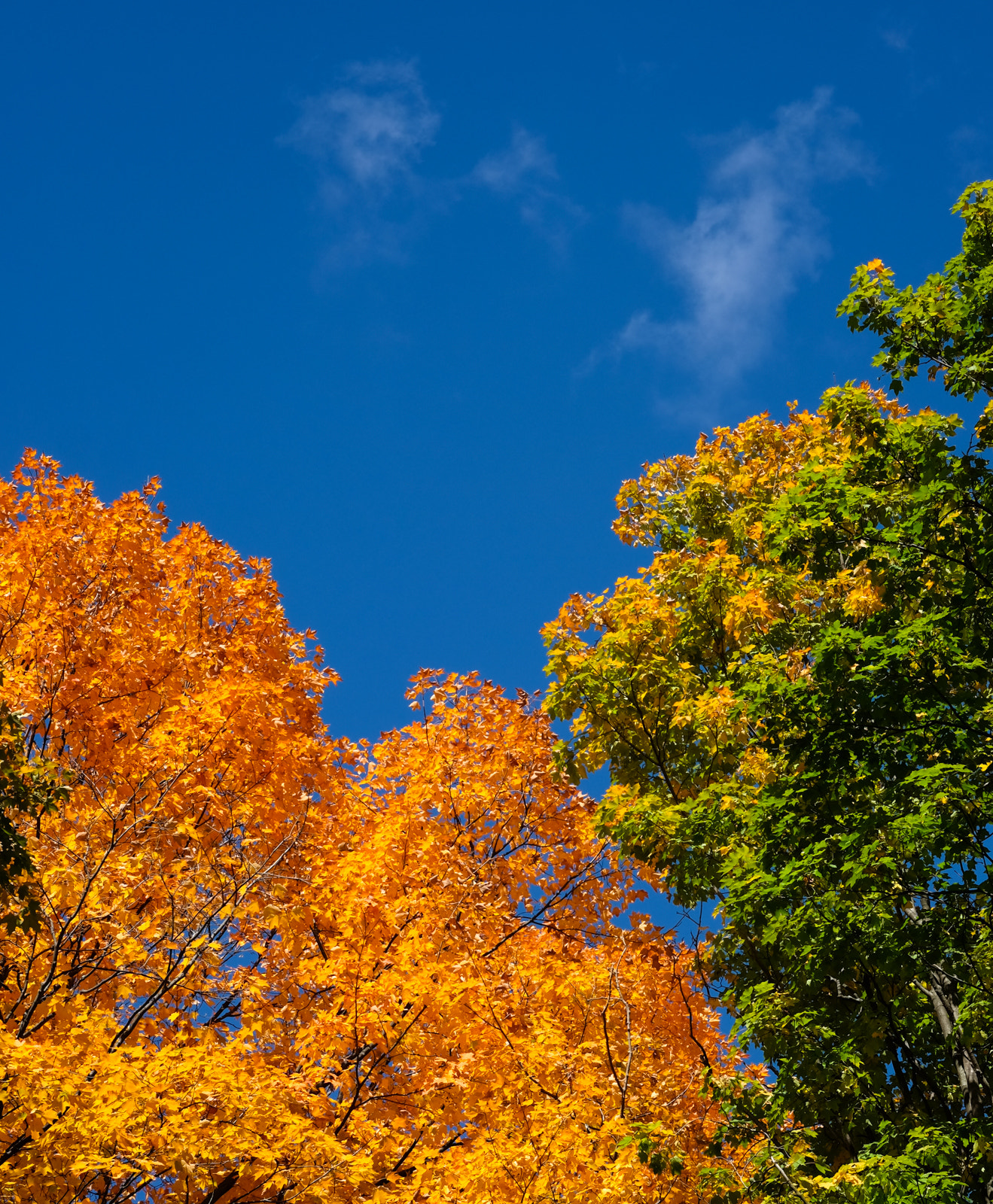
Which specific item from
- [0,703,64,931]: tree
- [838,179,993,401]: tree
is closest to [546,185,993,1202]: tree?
[838,179,993,401]: tree

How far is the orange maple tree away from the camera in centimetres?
1041

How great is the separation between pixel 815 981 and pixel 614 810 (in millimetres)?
4711

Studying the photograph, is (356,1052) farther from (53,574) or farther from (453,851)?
(53,574)

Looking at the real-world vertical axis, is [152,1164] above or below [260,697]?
below

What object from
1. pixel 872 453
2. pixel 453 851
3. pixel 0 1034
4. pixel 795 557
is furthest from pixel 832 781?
pixel 0 1034

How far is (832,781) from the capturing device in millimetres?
11938

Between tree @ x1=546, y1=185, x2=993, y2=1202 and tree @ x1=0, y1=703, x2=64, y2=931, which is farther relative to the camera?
tree @ x1=546, y1=185, x2=993, y2=1202

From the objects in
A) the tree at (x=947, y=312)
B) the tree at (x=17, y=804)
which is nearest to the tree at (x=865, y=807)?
the tree at (x=947, y=312)

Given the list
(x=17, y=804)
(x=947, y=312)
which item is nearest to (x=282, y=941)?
(x=17, y=804)

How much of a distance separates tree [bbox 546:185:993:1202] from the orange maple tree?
143 centimetres

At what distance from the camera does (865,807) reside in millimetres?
11727

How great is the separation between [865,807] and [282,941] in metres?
7.58

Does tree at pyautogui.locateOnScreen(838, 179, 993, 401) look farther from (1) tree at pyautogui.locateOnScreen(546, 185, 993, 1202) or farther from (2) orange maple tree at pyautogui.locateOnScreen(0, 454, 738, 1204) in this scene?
(2) orange maple tree at pyautogui.locateOnScreen(0, 454, 738, 1204)

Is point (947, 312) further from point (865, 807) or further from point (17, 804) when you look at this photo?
point (17, 804)
